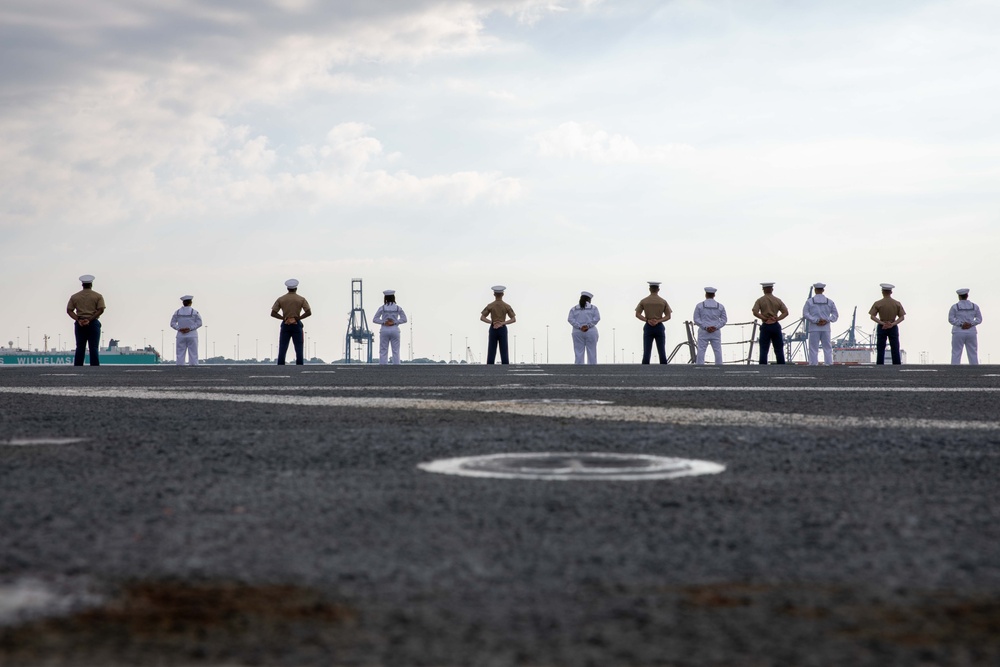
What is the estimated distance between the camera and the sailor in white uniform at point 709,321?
93.0 feet

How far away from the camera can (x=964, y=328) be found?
29344 millimetres

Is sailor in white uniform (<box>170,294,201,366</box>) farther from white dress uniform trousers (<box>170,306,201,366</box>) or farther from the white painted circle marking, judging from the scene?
the white painted circle marking

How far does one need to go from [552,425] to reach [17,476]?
2.45m

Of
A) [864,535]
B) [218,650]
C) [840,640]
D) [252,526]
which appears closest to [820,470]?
[864,535]

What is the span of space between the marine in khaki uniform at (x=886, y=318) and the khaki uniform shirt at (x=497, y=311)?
321 inches

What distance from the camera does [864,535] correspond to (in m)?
2.55

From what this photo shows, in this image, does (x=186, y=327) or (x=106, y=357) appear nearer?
(x=186, y=327)

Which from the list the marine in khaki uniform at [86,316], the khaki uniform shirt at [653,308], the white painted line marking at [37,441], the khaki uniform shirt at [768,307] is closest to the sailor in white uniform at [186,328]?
the marine in khaki uniform at [86,316]

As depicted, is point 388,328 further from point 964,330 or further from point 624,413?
point 624,413

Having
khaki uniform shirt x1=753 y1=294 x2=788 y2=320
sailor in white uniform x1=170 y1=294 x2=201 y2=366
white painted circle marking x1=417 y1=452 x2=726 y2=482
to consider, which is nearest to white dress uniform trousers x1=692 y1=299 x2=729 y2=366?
khaki uniform shirt x1=753 y1=294 x2=788 y2=320

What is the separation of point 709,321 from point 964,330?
6168mm

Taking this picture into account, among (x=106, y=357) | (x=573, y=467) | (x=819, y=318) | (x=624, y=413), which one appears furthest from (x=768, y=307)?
(x=106, y=357)

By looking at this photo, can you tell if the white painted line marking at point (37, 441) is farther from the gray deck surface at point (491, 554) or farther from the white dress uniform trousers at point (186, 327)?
the white dress uniform trousers at point (186, 327)

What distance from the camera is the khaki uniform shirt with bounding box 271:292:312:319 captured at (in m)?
27.4
